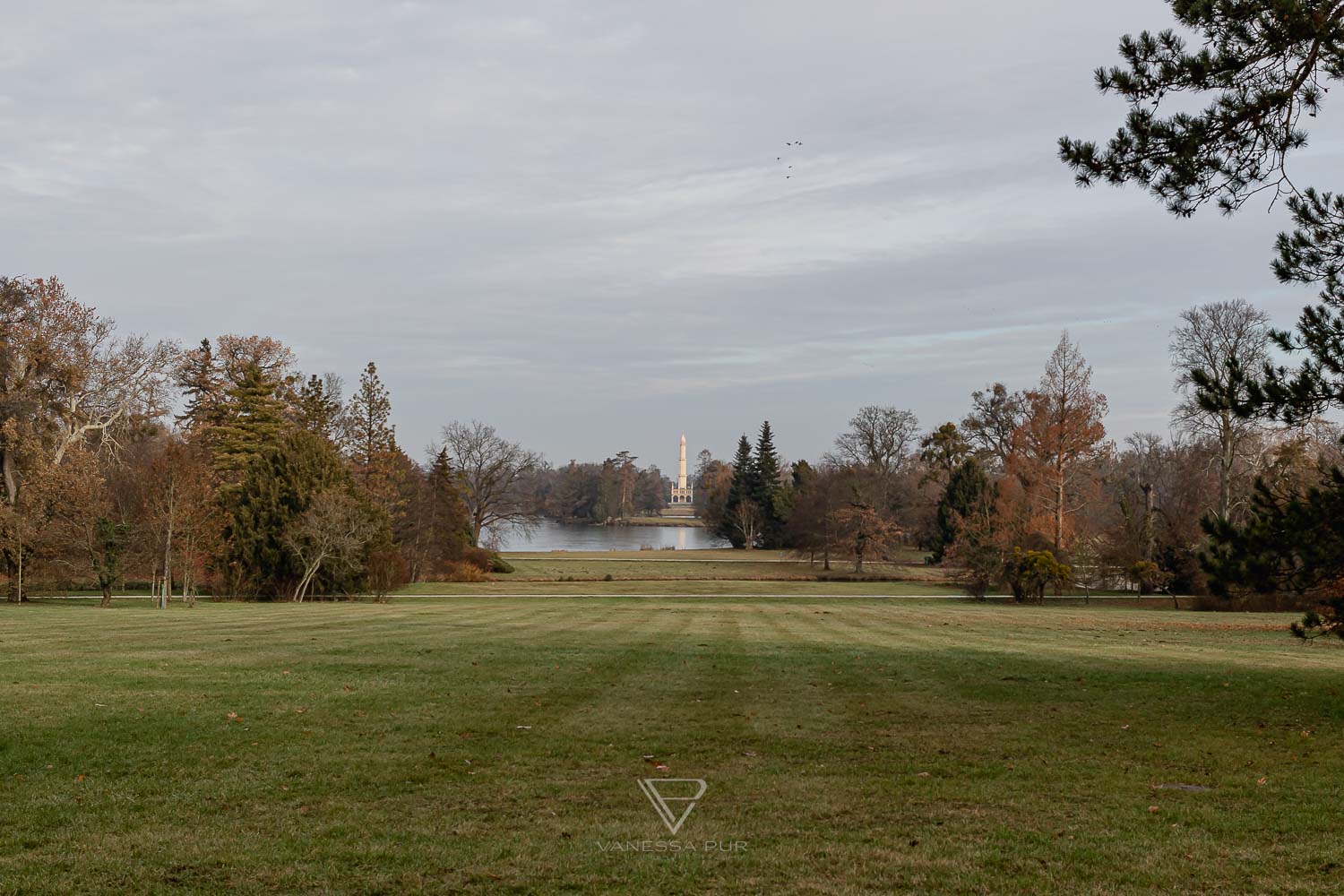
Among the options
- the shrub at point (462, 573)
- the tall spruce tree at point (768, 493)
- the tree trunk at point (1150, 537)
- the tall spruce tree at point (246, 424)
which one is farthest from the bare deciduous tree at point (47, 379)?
the tall spruce tree at point (768, 493)

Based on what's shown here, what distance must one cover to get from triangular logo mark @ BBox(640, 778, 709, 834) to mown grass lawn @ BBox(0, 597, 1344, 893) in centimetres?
10

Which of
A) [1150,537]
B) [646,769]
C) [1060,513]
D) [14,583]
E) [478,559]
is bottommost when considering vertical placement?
[478,559]

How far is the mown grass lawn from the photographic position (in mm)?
5047

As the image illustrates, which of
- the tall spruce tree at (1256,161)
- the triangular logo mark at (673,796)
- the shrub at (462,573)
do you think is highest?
the tall spruce tree at (1256,161)

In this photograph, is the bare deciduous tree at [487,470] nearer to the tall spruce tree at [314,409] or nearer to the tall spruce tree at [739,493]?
the tall spruce tree at [314,409]

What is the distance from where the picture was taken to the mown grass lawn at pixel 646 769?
5047 mm

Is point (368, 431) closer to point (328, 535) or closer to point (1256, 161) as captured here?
point (328, 535)

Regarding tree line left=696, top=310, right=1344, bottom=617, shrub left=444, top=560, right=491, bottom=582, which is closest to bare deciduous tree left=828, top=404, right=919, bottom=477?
tree line left=696, top=310, right=1344, bottom=617

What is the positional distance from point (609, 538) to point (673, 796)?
100270 millimetres

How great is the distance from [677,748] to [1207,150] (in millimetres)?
8273

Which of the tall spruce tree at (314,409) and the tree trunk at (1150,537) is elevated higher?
the tall spruce tree at (314,409)

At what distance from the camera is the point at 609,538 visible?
106 m

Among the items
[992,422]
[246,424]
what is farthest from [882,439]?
[246,424]

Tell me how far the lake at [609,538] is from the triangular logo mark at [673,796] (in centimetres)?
6439
